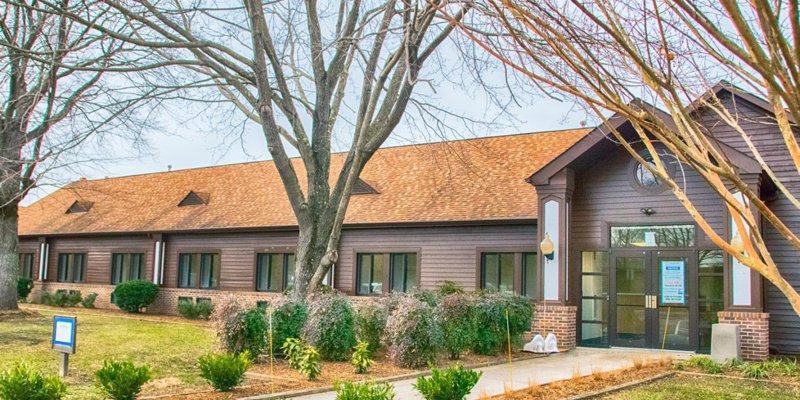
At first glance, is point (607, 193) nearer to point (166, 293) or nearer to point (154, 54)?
point (154, 54)

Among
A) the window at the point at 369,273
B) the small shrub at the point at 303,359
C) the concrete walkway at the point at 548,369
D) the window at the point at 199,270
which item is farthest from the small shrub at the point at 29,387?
the window at the point at 199,270

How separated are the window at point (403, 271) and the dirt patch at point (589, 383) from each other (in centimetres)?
955

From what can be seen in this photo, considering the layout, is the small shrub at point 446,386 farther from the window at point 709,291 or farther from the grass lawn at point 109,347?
the window at point 709,291

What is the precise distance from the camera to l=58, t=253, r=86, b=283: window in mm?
31859

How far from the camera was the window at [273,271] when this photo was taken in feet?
81.9

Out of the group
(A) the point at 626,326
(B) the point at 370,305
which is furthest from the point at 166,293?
(A) the point at 626,326

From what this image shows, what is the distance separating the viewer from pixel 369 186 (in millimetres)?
24828

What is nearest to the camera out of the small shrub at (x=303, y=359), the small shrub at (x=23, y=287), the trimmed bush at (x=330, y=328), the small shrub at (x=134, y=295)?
the small shrub at (x=303, y=359)

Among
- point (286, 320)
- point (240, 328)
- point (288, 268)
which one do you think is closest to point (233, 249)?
point (288, 268)

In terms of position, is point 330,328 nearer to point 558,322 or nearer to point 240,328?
point 240,328

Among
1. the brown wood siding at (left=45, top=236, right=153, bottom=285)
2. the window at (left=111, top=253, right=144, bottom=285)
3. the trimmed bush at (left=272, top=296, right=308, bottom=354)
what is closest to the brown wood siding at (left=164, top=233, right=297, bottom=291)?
the brown wood siding at (left=45, top=236, right=153, bottom=285)

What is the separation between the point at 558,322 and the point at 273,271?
11787 mm

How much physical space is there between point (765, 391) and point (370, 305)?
698 centimetres

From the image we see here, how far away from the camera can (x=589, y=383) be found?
1127 centimetres
